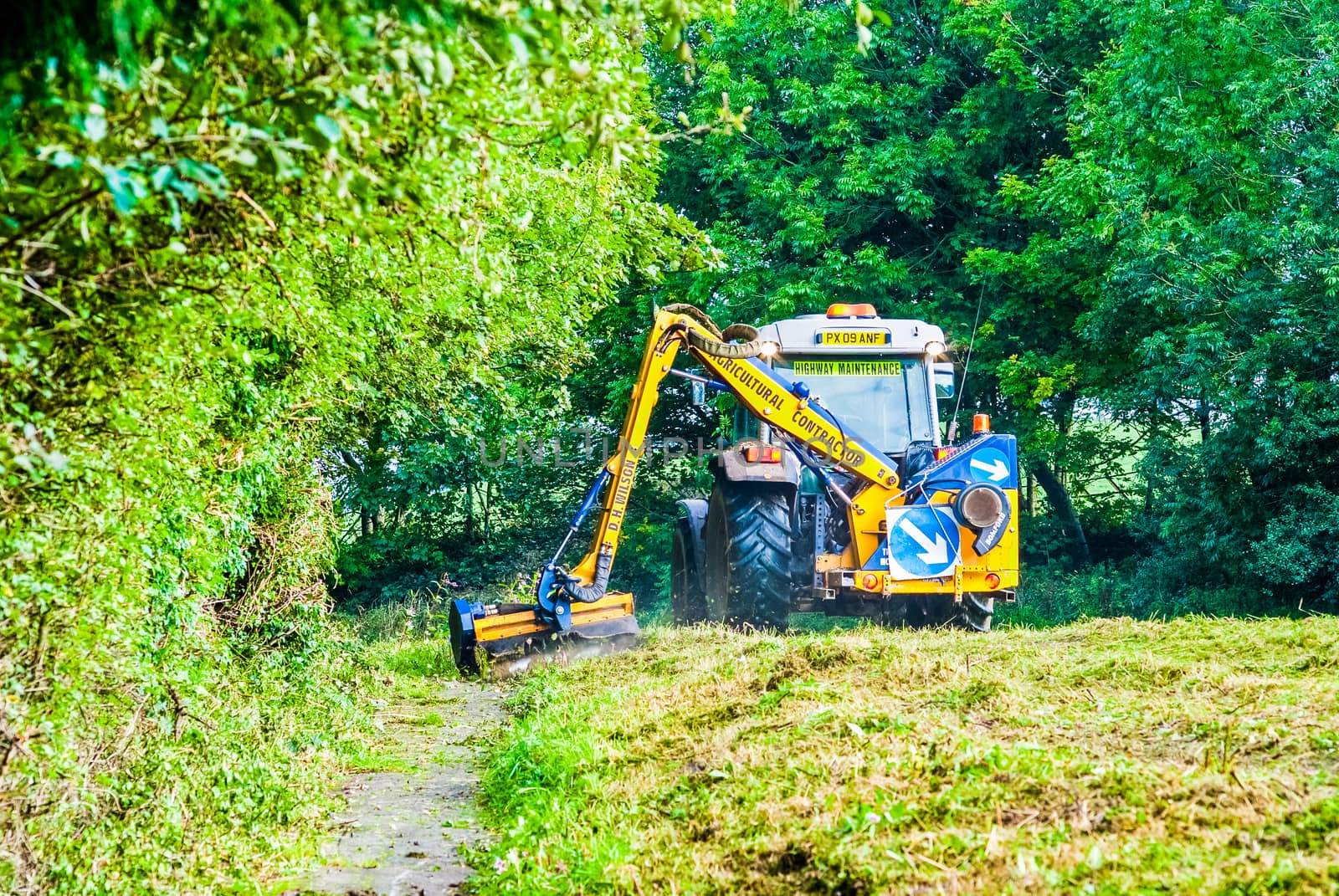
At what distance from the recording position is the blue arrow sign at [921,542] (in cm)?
1138

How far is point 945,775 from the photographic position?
508 centimetres

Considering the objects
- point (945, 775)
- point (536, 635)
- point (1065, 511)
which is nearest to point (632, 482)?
point (536, 635)

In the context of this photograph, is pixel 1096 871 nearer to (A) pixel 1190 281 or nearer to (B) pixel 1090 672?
(B) pixel 1090 672

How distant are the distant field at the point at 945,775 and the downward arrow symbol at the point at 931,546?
239 centimetres

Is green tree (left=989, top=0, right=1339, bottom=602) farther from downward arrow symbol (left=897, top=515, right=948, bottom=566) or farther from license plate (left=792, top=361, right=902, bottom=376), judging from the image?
downward arrow symbol (left=897, top=515, right=948, bottom=566)

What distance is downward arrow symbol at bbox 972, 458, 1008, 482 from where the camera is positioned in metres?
11.4

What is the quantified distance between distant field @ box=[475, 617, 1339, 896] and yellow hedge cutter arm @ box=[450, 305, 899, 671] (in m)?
2.58

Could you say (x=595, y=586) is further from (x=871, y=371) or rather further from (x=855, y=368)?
(x=871, y=371)

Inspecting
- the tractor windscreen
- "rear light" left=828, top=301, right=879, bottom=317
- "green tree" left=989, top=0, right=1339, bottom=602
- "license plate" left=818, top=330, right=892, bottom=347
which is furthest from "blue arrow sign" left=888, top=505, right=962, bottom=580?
"green tree" left=989, top=0, right=1339, bottom=602

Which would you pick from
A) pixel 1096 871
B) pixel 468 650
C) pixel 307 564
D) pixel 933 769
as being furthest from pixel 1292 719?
pixel 468 650

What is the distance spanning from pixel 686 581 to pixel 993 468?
15.0 feet

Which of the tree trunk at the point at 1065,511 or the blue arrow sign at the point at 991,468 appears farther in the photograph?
the tree trunk at the point at 1065,511

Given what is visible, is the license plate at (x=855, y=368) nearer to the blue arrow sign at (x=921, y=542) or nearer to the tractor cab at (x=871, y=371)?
the tractor cab at (x=871, y=371)

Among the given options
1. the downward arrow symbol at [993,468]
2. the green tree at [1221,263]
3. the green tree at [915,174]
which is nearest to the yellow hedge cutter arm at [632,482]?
the downward arrow symbol at [993,468]
